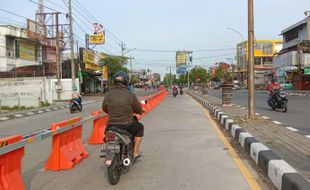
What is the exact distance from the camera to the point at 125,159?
7.04m

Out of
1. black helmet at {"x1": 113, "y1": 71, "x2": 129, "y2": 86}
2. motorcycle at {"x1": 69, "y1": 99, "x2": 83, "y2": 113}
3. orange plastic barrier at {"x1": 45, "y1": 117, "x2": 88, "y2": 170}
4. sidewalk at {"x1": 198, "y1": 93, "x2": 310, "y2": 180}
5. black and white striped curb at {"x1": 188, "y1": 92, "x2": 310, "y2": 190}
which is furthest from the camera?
motorcycle at {"x1": 69, "y1": 99, "x2": 83, "y2": 113}

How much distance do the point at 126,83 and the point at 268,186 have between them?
2782 millimetres

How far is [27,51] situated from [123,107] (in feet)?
163

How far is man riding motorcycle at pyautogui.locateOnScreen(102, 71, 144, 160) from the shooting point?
724cm

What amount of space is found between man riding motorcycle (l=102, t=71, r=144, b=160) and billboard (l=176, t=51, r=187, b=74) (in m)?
94.2

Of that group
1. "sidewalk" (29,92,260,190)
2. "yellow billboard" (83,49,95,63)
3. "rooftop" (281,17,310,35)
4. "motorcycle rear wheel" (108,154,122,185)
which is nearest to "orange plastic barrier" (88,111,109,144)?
"sidewalk" (29,92,260,190)

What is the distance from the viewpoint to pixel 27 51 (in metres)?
54.5

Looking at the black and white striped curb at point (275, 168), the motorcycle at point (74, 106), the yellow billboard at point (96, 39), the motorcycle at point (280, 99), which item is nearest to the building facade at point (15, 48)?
the yellow billboard at point (96, 39)

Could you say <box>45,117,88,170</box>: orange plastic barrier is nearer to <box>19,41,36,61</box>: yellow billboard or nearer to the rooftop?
Result: <box>19,41,36,61</box>: yellow billboard

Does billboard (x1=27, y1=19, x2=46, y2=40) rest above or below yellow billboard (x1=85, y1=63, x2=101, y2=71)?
Result: above

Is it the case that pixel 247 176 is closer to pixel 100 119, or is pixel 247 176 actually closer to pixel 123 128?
pixel 123 128

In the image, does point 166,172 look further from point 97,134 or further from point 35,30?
point 35,30

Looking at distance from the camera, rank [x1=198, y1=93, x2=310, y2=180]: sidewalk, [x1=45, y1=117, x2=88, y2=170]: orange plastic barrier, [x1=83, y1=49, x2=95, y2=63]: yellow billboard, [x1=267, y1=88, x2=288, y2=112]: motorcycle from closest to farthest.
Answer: [x1=198, y1=93, x2=310, y2=180]: sidewalk → [x1=45, y1=117, x2=88, y2=170]: orange plastic barrier → [x1=267, y1=88, x2=288, y2=112]: motorcycle → [x1=83, y1=49, x2=95, y2=63]: yellow billboard

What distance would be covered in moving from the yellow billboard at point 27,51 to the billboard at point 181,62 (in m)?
49.8
